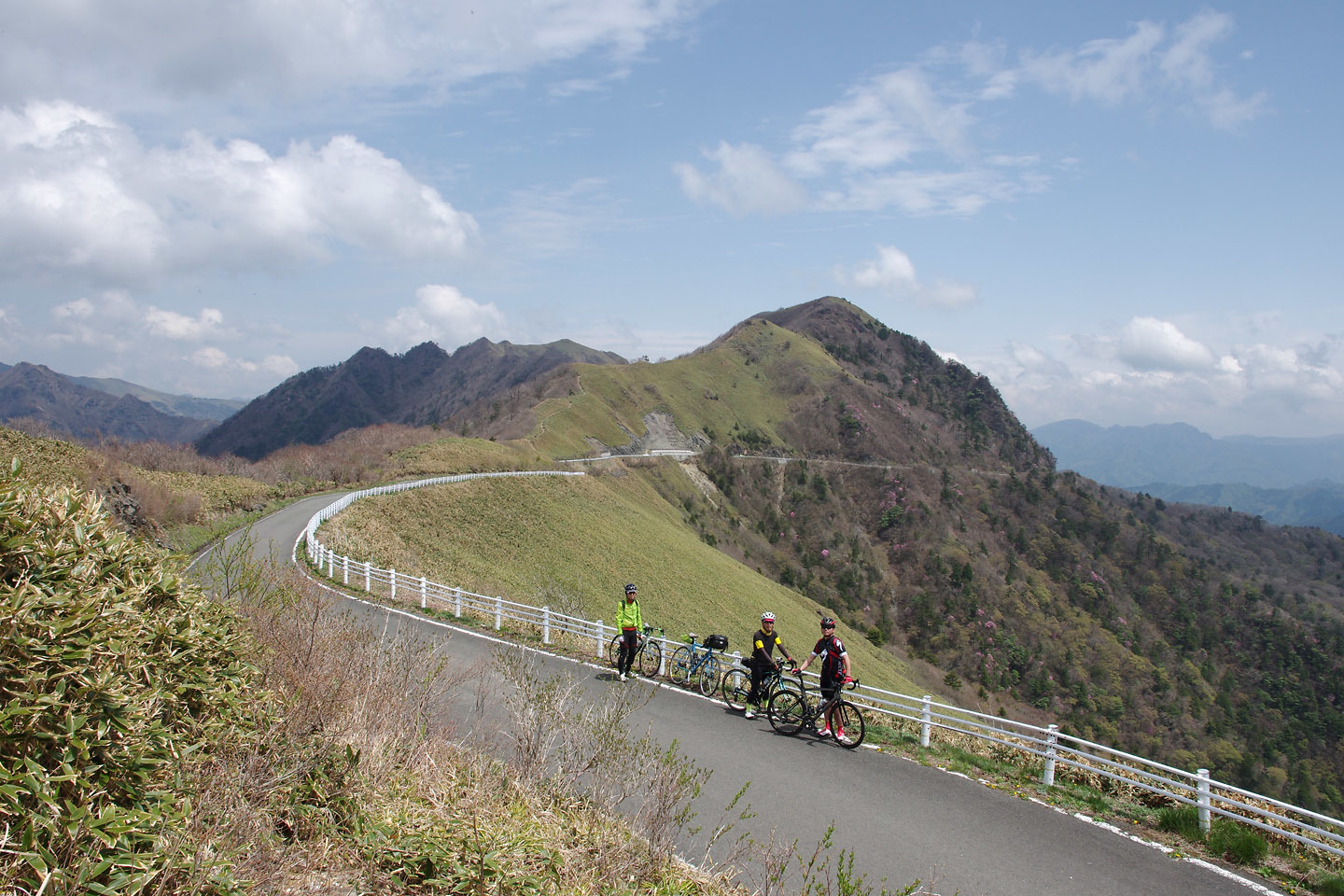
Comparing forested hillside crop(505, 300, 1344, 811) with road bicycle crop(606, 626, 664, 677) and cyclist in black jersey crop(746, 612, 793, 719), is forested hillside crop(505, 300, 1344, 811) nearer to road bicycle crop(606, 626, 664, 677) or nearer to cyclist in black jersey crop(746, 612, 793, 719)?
road bicycle crop(606, 626, 664, 677)

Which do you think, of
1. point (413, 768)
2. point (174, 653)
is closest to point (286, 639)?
point (413, 768)

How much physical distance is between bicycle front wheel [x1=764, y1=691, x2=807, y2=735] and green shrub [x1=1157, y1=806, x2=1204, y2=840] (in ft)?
14.4

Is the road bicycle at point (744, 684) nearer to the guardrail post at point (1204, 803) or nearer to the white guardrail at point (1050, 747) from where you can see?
the white guardrail at point (1050, 747)

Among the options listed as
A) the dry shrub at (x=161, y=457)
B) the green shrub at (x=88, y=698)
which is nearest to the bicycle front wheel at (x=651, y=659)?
the green shrub at (x=88, y=698)

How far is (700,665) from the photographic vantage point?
1351cm

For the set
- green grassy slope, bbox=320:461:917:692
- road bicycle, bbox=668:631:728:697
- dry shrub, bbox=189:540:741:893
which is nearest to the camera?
dry shrub, bbox=189:540:741:893

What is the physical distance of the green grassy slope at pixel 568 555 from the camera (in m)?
31.6

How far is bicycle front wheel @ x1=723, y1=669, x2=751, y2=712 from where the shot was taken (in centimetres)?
1212

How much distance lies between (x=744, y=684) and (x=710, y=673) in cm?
91

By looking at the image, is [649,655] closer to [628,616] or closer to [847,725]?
[628,616]

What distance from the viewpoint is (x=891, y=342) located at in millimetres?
193500

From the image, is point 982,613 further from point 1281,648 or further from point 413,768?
point 413,768

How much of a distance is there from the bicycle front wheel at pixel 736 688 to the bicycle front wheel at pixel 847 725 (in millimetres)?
1553

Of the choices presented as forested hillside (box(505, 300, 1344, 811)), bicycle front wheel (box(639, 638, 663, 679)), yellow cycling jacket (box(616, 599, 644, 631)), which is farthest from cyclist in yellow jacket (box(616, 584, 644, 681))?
forested hillside (box(505, 300, 1344, 811))
